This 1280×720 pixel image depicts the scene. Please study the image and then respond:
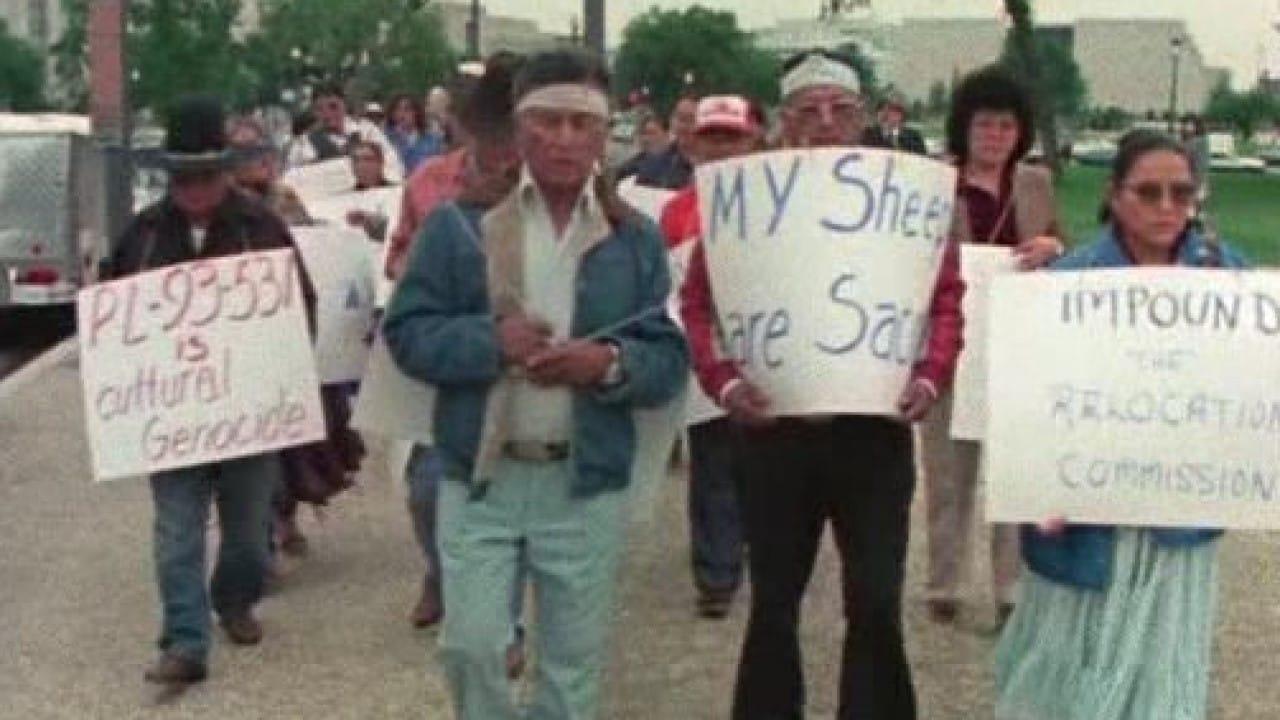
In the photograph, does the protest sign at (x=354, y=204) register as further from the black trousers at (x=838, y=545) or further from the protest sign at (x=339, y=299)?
the black trousers at (x=838, y=545)

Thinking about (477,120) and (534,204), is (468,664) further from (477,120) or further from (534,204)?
(477,120)

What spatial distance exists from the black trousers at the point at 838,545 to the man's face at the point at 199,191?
2049 millimetres

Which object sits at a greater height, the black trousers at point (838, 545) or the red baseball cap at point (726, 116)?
the red baseball cap at point (726, 116)

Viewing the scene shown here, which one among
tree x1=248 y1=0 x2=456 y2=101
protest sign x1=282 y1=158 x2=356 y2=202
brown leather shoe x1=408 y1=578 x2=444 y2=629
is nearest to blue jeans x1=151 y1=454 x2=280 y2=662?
brown leather shoe x1=408 y1=578 x2=444 y2=629

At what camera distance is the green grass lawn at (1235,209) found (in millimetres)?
29766

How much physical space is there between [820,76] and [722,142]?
7.67ft

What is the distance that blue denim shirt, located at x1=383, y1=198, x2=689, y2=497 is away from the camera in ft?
15.9

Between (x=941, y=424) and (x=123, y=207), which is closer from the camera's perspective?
(x=941, y=424)

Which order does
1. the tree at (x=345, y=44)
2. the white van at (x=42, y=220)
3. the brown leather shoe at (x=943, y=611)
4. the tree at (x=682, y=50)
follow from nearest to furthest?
the brown leather shoe at (x=943, y=611) → the white van at (x=42, y=220) → the tree at (x=345, y=44) → the tree at (x=682, y=50)

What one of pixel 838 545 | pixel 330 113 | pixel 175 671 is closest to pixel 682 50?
pixel 330 113

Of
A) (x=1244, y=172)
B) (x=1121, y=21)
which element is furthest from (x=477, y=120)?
(x=1121, y=21)

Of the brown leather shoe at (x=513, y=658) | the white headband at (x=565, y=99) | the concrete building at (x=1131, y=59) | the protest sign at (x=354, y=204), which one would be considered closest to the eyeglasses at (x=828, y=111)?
the white headband at (x=565, y=99)

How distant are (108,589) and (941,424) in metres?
3.07

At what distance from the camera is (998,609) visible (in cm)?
747
